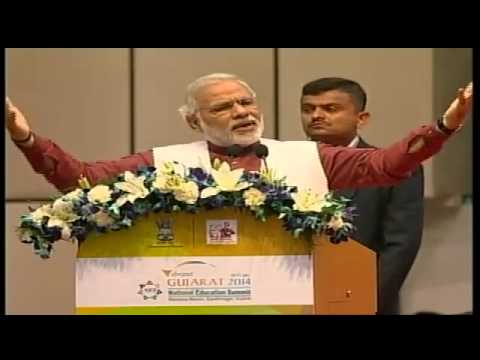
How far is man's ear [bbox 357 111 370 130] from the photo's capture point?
1363mm

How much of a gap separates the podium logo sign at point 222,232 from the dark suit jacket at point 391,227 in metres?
0.17

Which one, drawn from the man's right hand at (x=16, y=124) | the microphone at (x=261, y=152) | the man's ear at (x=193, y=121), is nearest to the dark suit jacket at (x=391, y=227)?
the microphone at (x=261, y=152)

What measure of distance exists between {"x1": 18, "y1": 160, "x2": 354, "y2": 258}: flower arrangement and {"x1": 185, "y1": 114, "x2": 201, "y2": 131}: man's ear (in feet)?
0.25

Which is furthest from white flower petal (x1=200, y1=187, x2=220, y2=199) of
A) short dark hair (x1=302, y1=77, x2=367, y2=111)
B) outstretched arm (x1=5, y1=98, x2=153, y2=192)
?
short dark hair (x1=302, y1=77, x2=367, y2=111)

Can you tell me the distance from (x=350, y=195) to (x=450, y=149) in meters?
0.18

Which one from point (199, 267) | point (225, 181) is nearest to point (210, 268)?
point (199, 267)

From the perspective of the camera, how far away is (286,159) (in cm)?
133

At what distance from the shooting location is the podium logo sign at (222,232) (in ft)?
4.16

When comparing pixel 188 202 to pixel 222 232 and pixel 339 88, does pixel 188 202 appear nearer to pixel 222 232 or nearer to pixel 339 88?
pixel 222 232

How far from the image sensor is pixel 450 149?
1.36 metres

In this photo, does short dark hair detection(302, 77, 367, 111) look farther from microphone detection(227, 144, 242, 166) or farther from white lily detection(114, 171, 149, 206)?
white lily detection(114, 171, 149, 206)

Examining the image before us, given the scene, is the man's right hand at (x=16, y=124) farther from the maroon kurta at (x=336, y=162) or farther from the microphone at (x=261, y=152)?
the microphone at (x=261, y=152)
